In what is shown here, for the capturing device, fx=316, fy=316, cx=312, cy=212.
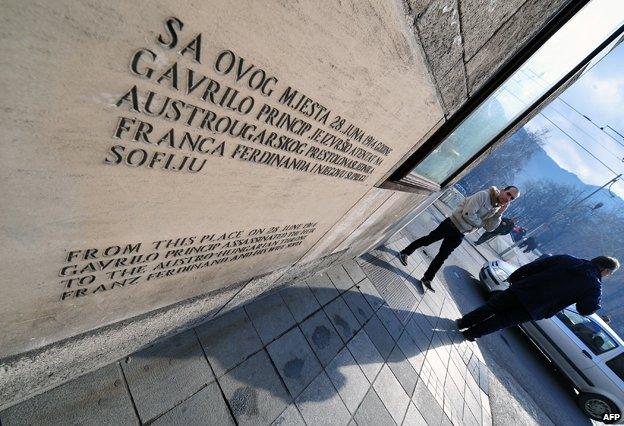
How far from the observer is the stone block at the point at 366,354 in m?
3.42

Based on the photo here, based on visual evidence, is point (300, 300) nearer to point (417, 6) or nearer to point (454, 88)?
point (454, 88)

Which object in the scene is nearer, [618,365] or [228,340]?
[228,340]

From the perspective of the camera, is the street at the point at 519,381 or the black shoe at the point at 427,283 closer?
the street at the point at 519,381

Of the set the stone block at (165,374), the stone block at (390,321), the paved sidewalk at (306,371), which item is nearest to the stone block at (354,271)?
the paved sidewalk at (306,371)

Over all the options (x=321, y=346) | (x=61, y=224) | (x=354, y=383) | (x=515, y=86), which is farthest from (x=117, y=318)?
(x=515, y=86)

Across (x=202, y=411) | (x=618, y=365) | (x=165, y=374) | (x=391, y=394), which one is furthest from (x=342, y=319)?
(x=618, y=365)

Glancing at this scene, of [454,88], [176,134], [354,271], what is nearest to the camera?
[176,134]

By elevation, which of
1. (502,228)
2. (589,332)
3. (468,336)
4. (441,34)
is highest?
(441,34)

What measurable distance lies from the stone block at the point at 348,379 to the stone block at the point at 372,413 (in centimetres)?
5

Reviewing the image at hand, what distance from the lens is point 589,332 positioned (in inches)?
248

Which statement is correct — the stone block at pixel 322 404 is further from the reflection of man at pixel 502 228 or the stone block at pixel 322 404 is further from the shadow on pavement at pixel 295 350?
the reflection of man at pixel 502 228

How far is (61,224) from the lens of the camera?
3.50 ft

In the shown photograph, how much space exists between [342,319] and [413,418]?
122 centimetres

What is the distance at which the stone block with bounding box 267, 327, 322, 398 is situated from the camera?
8.98 ft
